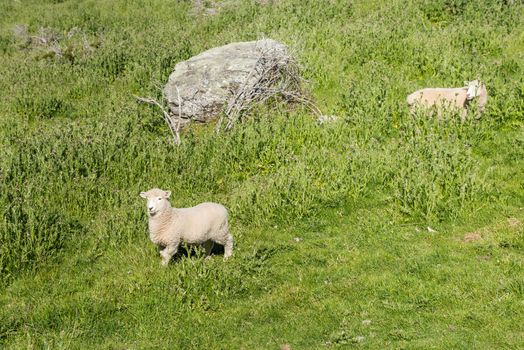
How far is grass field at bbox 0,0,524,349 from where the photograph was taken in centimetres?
755

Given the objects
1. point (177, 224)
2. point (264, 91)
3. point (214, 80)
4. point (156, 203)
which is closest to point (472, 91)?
point (264, 91)

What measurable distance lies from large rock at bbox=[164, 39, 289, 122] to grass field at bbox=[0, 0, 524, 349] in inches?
30.2

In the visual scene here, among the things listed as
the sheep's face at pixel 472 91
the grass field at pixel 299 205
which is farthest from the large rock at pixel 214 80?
the sheep's face at pixel 472 91

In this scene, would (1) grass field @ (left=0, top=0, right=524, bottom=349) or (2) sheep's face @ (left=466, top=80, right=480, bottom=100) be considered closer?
(1) grass field @ (left=0, top=0, right=524, bottom=349)

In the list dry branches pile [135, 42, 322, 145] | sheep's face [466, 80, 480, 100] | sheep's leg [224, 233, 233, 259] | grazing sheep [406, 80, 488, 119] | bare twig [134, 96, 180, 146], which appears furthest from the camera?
dry branches pile [135, 42, 322, 145]

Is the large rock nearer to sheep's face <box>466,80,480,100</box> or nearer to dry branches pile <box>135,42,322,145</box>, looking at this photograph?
dry branches pile <box>135,42,322,145</box>

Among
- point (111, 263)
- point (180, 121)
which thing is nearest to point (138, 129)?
point (180, 121)

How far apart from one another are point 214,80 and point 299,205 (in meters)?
6.02

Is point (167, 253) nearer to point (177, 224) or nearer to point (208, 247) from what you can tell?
point (177, 224)

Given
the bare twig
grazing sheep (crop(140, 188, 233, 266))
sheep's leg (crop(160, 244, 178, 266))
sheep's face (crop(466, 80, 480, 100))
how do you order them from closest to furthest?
grazing sheep (crop(140, 188, 233, 266))
sheep's leg (crop(160, 244, 178, 266))
sheep's face (crop(466, 80, 480, 100))
the bare twig

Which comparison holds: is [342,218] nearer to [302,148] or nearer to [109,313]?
[302,148]

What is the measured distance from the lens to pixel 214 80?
14836 mm

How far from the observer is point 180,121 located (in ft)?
48.4

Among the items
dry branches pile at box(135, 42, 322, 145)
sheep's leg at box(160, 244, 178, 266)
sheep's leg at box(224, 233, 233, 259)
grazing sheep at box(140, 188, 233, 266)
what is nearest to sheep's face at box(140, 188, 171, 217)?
grazing sheep at box(140, 188, 233, 266)
